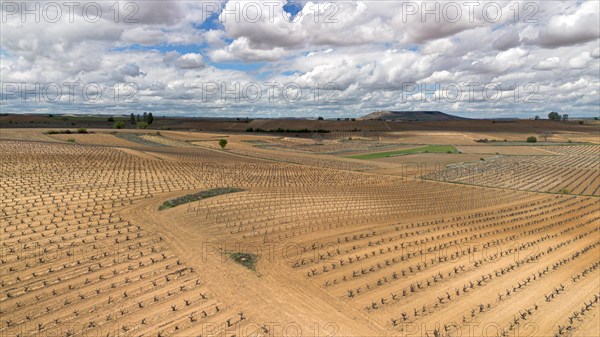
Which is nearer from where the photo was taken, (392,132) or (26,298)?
(26,298)

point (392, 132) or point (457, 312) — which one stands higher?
point (392, 132)

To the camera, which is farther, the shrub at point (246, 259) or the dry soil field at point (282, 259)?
the shrub at point (246, 259)

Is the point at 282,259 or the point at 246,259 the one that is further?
the point at 282,259

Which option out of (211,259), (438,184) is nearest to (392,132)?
(438,184)

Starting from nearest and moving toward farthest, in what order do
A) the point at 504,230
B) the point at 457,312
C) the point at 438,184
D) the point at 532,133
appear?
the point at 457,312 < the point at 504,230 < the point at 438,184 < the point at 532,133

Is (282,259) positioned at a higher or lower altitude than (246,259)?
lower

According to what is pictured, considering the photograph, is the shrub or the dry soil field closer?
the dry soil field

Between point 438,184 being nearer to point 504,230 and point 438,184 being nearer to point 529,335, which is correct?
point 504,230

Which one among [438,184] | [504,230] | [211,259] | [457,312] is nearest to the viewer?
[457,312]
